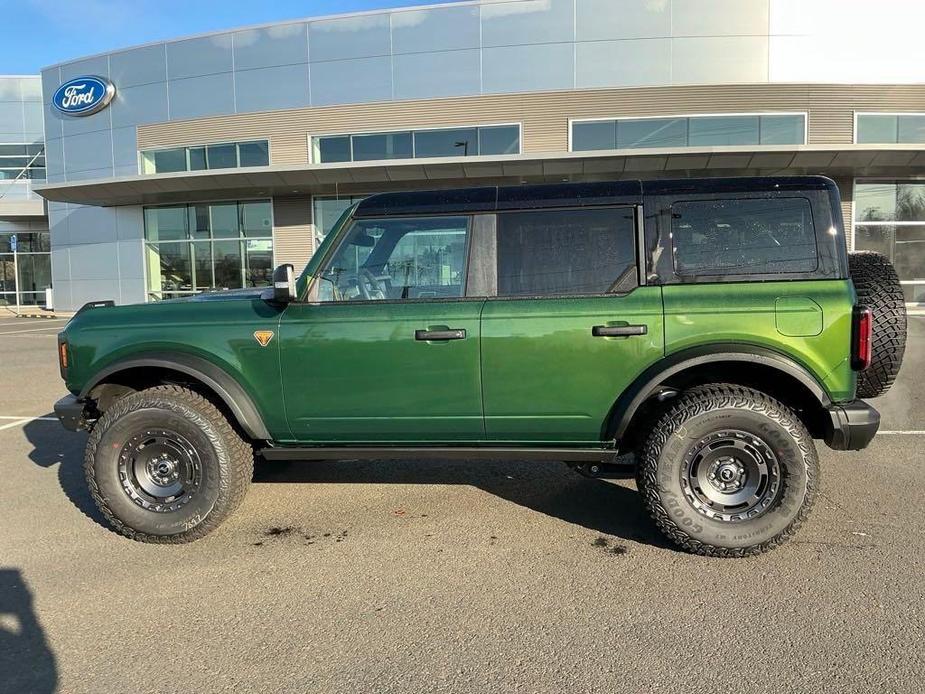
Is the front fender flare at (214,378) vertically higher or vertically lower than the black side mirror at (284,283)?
lower

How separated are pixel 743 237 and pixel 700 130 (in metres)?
17.0

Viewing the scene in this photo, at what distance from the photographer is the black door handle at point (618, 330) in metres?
3.52

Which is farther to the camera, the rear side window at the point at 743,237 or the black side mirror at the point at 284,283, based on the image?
the black side mirror at the point at 284,283

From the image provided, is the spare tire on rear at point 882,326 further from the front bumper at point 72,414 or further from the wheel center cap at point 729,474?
the front bumper at point 72,414

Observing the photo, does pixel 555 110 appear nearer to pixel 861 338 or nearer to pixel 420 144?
pixel 420 144

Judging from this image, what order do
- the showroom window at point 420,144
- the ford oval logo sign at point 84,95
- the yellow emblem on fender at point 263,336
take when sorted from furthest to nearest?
the ford oval logo sign at point 84,95
the showroom window at point 420,144
the yellow emblem on fender at point 263,336

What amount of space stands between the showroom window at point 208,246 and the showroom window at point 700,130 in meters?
10.9

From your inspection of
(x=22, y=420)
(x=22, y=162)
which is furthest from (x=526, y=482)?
(x=22, y=162)

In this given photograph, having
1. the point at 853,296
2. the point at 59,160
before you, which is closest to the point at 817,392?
the point at 853,296

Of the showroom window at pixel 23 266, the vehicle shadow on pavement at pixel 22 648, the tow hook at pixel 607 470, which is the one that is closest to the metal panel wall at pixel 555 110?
the showroom window at pixel 23 266

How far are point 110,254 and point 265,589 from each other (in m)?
23.6

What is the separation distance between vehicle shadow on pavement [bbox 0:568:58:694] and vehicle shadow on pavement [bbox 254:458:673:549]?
1939 mm

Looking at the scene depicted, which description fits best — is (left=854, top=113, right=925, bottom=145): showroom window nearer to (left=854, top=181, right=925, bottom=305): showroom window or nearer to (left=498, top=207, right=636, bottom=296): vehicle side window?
(left=854, top=181, right=925, bottom=305): showroom window

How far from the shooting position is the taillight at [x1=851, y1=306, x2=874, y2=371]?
11.1ft
